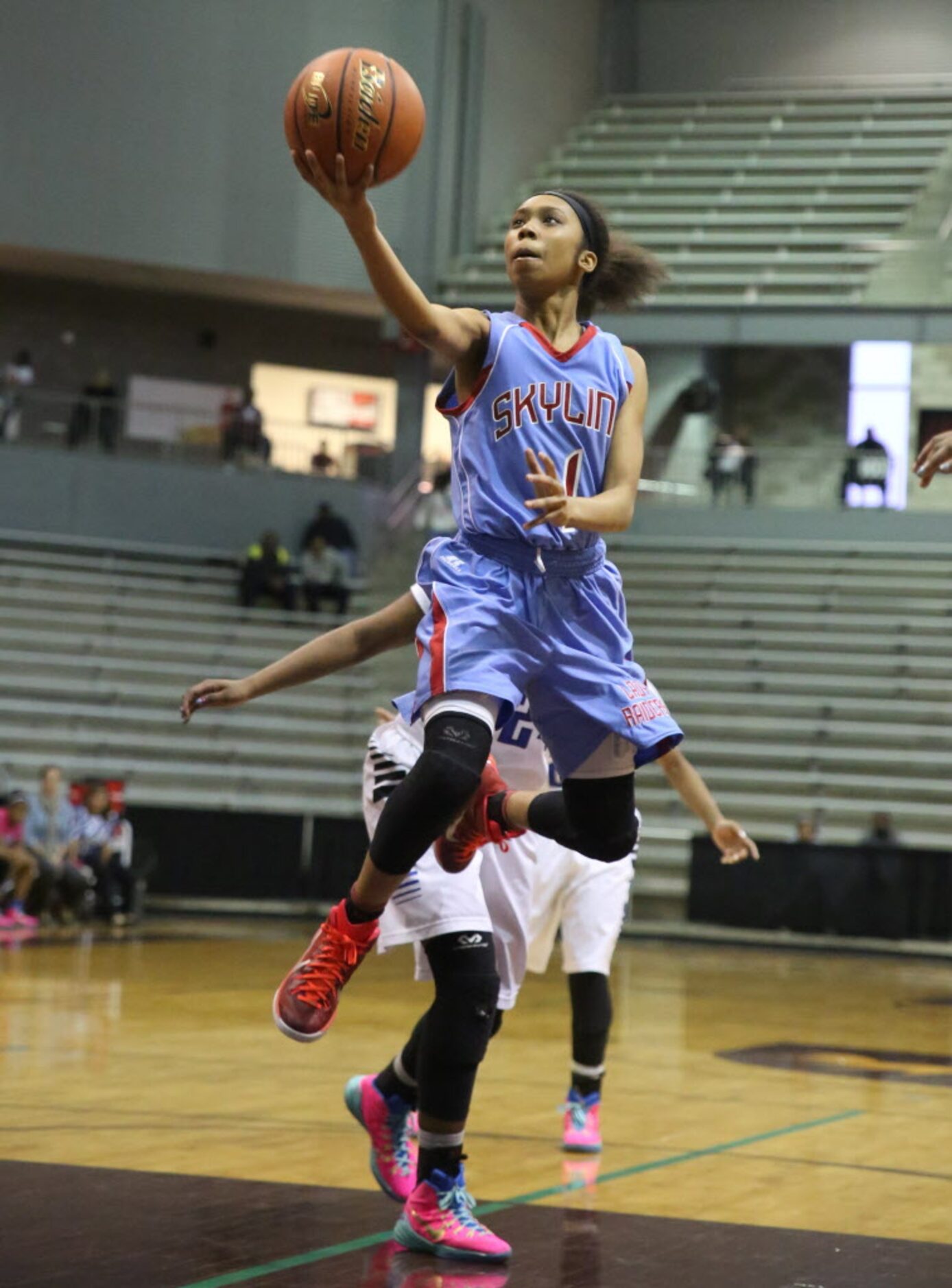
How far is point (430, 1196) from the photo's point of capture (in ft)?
13.0

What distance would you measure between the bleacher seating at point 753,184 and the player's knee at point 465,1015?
17.6 meters

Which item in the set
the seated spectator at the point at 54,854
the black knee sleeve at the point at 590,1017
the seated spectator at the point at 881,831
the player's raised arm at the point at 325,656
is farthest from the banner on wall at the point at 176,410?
the player's raised arm at the point at 325,656

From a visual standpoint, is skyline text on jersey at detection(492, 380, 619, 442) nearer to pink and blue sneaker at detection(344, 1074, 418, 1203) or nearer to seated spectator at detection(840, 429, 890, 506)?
pink and blue sneaker at detection(344, 1074, 418, 1203)

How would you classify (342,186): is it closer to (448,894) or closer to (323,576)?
(448,894)

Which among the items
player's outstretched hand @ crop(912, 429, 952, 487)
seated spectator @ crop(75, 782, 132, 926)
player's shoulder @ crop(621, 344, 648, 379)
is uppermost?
player's shoulder @ crop(621, 344, 648, 379)

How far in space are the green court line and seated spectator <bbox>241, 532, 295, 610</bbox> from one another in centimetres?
1320

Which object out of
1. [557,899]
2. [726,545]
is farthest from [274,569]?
[557,899]

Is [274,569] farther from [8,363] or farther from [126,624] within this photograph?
[8,363]

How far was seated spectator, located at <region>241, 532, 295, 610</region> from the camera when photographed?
1920cm

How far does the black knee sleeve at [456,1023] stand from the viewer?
404 centimetres

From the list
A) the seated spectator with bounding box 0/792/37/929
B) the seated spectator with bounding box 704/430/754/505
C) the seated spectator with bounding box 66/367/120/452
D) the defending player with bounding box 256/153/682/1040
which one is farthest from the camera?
the seated spectator with bounding box 66/367/120/452

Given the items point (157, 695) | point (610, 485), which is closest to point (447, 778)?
point (610, 485)

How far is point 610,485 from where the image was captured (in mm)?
3924

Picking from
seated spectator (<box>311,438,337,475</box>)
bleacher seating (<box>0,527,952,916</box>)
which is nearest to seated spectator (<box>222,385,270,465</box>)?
seated spectator (<box>311,438,337,475</box>)
